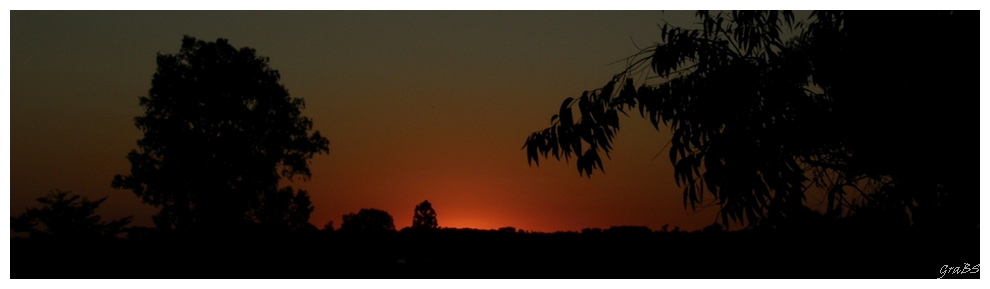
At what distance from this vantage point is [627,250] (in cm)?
611

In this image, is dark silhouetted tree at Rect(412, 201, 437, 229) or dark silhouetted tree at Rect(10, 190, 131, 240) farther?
dark silhouetted tree at Rect(412, 201, 437, 229)

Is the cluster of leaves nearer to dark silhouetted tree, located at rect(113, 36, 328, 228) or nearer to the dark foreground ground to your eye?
the dark foreground ground

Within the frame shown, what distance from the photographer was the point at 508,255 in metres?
6.35

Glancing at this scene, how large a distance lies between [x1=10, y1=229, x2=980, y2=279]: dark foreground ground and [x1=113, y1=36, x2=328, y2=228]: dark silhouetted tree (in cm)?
811

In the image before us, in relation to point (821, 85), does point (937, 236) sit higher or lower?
lower

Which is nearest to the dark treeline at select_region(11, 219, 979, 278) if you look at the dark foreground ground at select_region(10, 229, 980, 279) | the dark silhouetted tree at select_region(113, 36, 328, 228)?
the dark foreground ground at select_region(10, 229, 980, 279)

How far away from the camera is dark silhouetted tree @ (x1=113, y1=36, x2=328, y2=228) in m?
14.2

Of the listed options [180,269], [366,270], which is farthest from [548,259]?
[180,269]

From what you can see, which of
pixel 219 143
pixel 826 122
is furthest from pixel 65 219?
pixel 826 122

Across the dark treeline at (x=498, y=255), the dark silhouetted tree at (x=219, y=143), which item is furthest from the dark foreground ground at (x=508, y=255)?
the dark silhouetted tree at (x=219, y=143)

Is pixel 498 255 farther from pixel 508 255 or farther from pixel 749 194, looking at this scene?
pixel 749 194

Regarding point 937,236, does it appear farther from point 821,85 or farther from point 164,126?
point 164,126

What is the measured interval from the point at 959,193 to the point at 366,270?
13.6 ft

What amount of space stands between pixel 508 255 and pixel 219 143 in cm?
968
